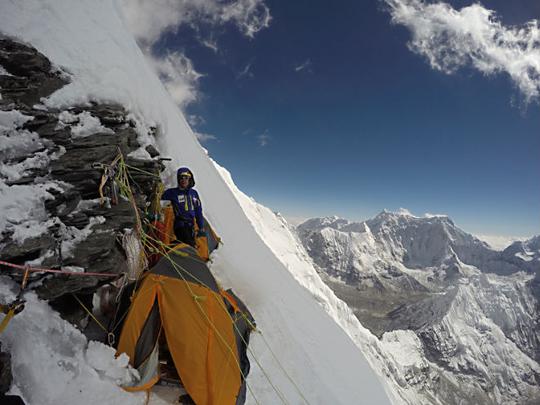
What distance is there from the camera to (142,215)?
8.21m

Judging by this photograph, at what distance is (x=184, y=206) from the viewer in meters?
9.23

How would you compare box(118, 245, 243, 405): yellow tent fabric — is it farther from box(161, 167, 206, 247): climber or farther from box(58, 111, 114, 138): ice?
box(58, 111, 114, 138): ice

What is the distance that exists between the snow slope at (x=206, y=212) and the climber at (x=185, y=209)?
6.36ft

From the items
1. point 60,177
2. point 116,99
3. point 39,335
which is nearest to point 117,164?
point 60,177

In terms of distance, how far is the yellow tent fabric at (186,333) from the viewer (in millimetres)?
5875

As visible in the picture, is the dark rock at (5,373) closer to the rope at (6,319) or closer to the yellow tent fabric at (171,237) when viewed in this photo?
the rope at (6,319)

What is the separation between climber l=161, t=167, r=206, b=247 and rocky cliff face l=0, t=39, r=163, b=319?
1.86 metres

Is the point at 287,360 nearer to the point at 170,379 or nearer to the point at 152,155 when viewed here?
the point at 170,379

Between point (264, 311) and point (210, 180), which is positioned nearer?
point (264, 311)

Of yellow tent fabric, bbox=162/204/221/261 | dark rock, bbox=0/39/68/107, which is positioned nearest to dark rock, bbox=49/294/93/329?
yellow tent fabric, bbox=162/204/221/261

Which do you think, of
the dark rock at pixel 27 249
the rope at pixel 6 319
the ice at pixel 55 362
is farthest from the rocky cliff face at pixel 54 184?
the rope at pixel 6 319

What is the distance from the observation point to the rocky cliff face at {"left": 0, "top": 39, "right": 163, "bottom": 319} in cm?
521

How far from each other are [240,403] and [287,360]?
320 cm

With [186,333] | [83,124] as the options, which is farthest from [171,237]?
[83,124]
